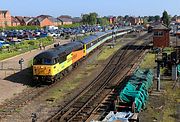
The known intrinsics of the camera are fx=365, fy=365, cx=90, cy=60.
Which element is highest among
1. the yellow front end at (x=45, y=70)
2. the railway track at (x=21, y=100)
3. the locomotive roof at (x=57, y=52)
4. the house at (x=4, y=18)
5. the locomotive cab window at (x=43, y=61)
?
the house at (x=4, y=18)

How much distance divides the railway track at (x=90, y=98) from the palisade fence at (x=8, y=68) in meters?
9.08

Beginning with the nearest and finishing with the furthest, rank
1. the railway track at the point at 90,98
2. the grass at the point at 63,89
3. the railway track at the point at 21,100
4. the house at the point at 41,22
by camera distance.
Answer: the railway track at the point at 90,98, the railway track at the point at 21,100, the grass at the point at 63,89, the house at the point at 41,22

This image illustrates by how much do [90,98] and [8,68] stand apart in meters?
16.9

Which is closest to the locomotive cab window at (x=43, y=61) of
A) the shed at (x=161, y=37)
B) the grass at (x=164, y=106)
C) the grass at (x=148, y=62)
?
→ the grass at (x=164, y=106)

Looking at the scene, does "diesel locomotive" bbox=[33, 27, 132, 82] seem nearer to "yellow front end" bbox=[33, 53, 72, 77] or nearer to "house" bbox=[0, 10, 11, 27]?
"yellow front end" bbox=[33, 53, 72, 77]

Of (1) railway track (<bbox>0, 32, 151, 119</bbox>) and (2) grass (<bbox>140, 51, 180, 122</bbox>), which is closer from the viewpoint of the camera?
(2) grass (<bbox>140, 51, 180, 122</bbox>)

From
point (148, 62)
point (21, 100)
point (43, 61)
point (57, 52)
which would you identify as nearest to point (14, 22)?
point (148, 62)

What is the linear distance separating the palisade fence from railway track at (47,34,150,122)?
9.08 meters

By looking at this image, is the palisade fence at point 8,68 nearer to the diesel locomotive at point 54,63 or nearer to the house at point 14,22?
the diesel locomotive at point 54,63

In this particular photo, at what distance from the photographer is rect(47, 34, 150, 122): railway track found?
71.9 ft

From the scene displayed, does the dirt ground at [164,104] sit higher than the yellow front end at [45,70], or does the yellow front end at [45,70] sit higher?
the yellow front end at [45,70]

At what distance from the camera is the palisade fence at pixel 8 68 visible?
121ft

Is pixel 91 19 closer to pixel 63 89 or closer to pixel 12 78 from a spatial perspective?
pixel 12 78

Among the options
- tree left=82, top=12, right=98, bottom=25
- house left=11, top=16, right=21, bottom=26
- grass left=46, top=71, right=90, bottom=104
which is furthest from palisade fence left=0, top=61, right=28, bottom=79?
tree left=82, top=12, right=98, bottom=25
